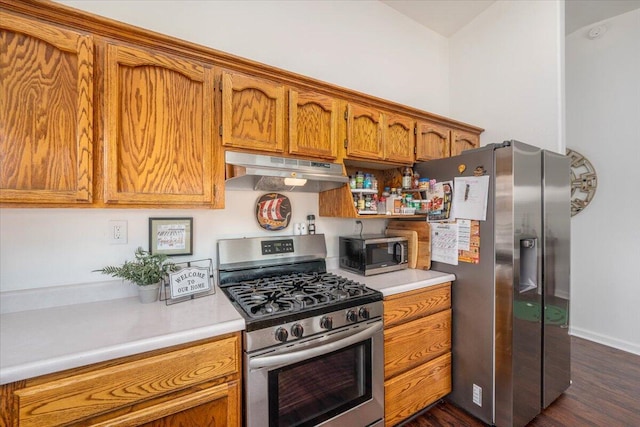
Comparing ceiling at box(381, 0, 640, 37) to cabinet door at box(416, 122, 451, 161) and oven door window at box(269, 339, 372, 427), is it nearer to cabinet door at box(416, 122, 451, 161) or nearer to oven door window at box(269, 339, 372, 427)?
cabinet door at box(416, 122, 451, 161)

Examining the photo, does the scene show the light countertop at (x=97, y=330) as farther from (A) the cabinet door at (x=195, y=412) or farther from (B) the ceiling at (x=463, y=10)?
(B) the ceiling at (x=463, y=10)

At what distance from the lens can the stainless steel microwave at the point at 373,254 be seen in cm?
194

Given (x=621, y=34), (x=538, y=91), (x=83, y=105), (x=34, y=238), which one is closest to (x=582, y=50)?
(x=621, y=34)

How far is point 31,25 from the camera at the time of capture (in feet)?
3.47

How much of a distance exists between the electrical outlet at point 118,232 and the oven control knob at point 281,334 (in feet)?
3.26

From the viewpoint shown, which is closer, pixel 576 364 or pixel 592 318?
pixel 576 364

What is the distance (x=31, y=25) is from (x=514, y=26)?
3280 millimetres

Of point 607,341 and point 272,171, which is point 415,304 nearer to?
point 272,171

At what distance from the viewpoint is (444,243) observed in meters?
1.97

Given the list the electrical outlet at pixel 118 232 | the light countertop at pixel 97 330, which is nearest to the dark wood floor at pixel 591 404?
the light countertop at pixel 97 330

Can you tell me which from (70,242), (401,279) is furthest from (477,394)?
(70,242)

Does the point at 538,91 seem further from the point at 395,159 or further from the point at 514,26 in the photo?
the point at 395,159

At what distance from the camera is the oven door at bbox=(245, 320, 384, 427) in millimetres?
1169

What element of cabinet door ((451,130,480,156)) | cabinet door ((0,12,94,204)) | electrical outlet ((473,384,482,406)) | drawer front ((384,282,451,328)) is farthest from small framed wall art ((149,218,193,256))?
cabinet door ((451,130,480,156))
